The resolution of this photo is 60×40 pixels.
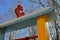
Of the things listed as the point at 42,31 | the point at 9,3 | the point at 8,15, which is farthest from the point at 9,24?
the point at 9,3

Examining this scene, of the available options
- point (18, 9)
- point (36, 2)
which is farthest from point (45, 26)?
point (36, 2)

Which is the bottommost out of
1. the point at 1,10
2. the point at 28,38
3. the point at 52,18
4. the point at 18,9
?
the point at 28,38

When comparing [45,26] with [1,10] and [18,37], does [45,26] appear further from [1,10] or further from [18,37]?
[1,10]

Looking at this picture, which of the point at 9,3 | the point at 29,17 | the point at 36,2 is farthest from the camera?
the point at 9,3

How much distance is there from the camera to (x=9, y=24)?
7.27 feet

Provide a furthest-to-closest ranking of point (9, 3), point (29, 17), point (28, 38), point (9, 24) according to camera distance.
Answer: point (9, 3) → point (9, 24) → point (28, 38) → point (29, 17)

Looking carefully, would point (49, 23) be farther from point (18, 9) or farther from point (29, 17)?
point (18, 9)

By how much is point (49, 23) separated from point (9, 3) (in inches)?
307

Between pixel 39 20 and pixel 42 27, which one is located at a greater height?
pixel 39 20

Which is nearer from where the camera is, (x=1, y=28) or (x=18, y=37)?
(x=18, y=37)

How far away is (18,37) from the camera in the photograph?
222 cm

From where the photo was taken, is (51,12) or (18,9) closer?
(51,12)

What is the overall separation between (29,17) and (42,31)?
294 mm

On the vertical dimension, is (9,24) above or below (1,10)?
below
